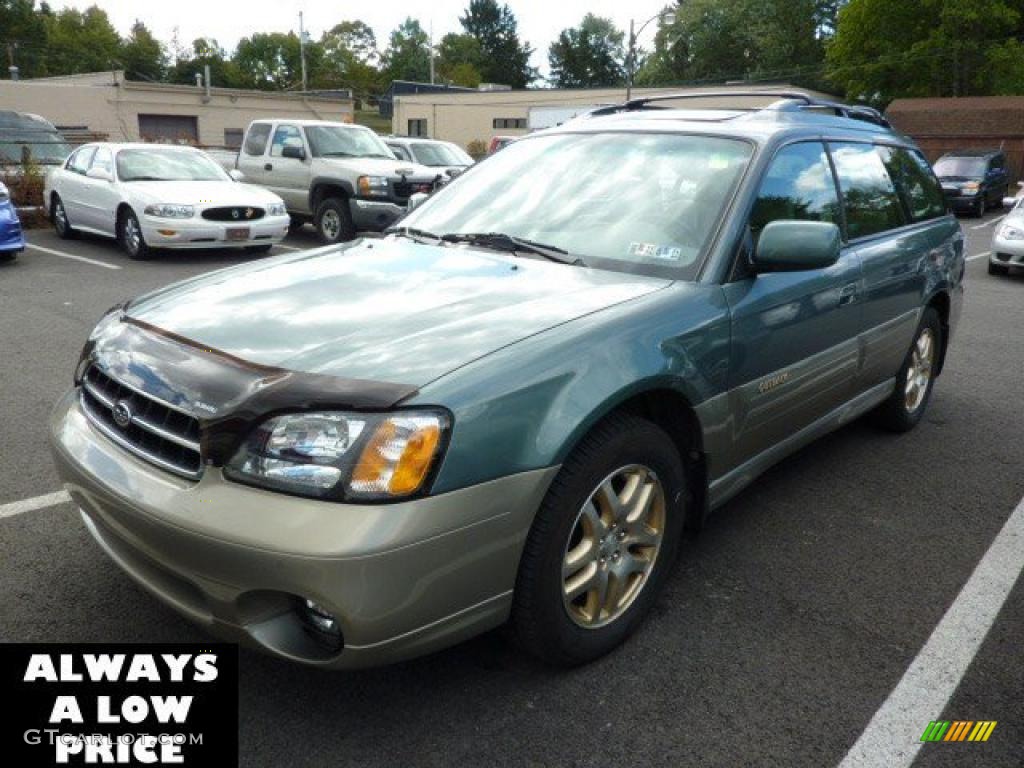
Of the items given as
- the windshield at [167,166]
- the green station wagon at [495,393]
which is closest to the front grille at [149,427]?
the green station wagon at [495,393]

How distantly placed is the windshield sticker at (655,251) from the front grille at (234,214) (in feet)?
28.0

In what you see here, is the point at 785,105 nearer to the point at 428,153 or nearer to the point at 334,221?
the point at 334,221

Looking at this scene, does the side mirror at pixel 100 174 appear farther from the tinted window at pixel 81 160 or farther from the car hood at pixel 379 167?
the car hood at pixel 379 167

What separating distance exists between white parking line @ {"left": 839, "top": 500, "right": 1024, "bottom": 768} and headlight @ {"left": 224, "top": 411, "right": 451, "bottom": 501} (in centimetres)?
136

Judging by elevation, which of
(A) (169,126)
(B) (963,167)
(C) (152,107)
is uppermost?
(C) (152,107)

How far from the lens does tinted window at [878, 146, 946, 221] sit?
4.50 meters

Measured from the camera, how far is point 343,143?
13.2 meters

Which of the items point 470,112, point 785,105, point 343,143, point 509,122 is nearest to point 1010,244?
point 785,105

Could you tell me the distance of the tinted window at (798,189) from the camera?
10.8 ft

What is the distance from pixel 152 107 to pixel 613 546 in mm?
46873

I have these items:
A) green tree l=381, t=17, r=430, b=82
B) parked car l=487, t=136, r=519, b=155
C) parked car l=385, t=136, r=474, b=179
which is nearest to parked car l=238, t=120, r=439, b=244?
parked car l=487, t=136, r=519, b=155

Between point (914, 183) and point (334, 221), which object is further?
point (334, 221)

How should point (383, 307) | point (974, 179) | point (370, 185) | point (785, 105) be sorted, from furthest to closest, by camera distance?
1. point (974, 179)
2. point (370, 185)
3. point (785, 105)
4. point (383, 307)

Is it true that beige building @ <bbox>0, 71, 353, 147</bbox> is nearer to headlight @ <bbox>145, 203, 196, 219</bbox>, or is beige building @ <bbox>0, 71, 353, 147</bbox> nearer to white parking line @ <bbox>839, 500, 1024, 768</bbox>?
headlight @ <bbox>145, 203, 196, 219</bbox>
